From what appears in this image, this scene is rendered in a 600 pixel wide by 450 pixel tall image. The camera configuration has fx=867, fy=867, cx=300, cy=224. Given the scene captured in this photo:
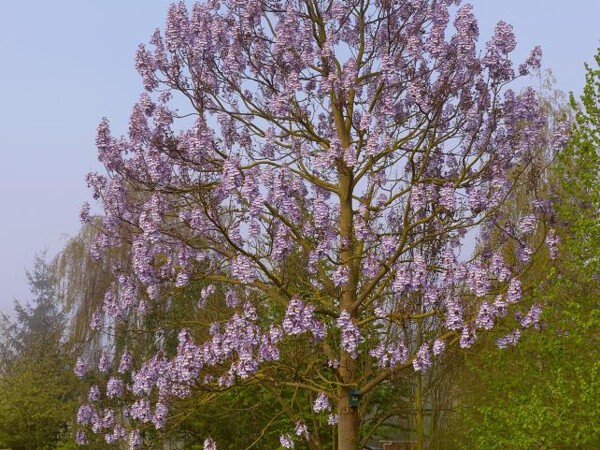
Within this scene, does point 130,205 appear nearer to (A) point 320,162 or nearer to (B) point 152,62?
(B) point 152,62

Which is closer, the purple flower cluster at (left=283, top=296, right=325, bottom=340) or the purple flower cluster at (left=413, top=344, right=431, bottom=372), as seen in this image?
the purple flower cluster at (left=283, top=296, right=325, bottom=340)

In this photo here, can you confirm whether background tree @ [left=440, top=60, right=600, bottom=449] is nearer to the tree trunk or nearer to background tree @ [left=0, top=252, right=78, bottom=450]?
the tree trunk

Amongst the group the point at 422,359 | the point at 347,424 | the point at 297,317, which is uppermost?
the point at 297,317

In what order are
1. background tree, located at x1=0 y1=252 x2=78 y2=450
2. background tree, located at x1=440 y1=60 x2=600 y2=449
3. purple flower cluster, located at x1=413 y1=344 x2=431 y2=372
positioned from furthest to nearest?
background tree, located at x1=0 y1=252 x2=78 y2=450
background tree, located at x1=440 y1=60 x2=600 y2=449
purple flower cluster, located at x1=413 y1=344 x2=431 y2=372

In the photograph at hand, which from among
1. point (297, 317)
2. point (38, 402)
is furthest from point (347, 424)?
point (38, 402)

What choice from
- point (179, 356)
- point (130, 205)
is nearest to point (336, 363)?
point (179, 356)

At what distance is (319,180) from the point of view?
51.6 feet

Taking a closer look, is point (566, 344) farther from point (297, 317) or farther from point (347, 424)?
point (297, 317)

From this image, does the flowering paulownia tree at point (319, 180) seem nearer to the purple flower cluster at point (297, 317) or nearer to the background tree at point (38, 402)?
the purple flower cluster at point (297, 317)

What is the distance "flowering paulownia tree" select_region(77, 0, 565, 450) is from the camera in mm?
13375

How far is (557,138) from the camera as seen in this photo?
14.9 m

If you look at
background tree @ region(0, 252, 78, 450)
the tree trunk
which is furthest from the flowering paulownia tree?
background tree @ region(0, 252, 78, 450)

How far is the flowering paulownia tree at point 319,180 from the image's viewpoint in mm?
13375

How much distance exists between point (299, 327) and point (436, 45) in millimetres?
5321
